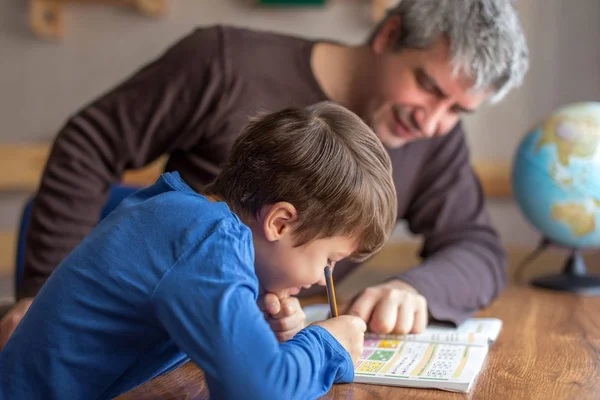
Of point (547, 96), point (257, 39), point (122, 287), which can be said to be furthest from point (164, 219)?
point (547, 96)

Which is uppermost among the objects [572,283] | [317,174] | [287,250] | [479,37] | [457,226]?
[479,37]

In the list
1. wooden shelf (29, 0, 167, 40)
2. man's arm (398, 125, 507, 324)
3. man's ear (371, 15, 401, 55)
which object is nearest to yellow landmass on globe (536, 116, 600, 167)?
man's arm (398, 125, 507, 324)

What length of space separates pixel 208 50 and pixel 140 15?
109 centimetres

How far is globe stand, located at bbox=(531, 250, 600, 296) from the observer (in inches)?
67.1

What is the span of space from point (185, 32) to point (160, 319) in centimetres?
180

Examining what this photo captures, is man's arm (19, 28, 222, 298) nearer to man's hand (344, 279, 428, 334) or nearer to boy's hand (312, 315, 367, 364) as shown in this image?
man's hand (344, 279, 428, 334)

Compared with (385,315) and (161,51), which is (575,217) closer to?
(385,315)

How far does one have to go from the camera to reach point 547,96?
227 centimetres

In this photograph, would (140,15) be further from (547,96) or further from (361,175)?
(361,175)

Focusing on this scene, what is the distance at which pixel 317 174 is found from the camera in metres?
0.88

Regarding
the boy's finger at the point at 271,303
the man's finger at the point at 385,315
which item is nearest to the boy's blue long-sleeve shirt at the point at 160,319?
the boy's finger at the point at 271,303

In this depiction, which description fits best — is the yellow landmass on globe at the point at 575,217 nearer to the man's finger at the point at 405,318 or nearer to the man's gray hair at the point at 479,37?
the man's gray hair at the point at 479,37

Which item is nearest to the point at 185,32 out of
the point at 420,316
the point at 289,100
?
the point at 289,100

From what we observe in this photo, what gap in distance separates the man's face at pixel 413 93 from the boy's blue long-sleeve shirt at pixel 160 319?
66 cm
